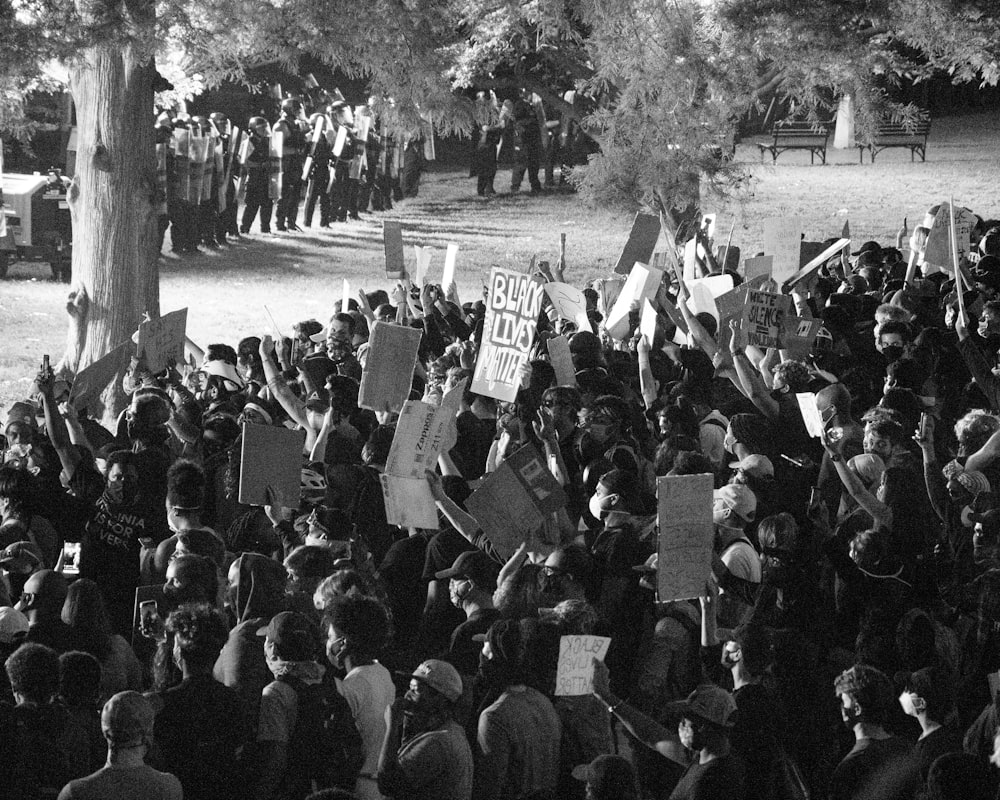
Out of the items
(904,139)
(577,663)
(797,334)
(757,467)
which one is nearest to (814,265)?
(797,334)

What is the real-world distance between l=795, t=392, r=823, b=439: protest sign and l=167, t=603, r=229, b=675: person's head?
135 inches

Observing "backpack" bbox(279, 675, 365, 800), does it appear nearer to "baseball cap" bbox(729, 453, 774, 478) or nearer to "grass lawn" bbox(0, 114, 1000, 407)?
"baseball cap" bbox(729, 453, 774, 478)

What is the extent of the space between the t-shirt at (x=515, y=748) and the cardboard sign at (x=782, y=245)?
26.0ft

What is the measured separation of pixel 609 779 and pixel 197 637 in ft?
4.61

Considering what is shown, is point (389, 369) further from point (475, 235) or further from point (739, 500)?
point (475, 235)

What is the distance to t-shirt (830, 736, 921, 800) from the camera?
4461mm

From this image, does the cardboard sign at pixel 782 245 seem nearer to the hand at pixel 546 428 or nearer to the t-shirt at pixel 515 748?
the hand at pixel 546 428

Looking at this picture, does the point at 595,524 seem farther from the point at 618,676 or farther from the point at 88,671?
the point at 88,671

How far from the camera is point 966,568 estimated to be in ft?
20.9

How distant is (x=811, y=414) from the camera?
744 centimetres

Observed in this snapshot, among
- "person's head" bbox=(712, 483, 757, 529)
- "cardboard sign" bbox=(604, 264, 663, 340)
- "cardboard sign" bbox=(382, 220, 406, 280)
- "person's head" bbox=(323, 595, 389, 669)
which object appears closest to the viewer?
"person's head" bbox=(323, 595, 389, 669)

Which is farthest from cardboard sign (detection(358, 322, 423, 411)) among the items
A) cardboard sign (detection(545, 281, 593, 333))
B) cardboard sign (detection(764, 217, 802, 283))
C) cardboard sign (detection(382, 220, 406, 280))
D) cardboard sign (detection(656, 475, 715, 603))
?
cardboard sign (detection(764, 217, 802, 283))

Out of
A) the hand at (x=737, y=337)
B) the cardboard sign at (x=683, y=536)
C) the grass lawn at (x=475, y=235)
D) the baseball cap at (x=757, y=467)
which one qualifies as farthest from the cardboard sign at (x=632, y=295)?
the grass lawn at (x=475, y=235)

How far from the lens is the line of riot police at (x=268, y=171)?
20.8 m
